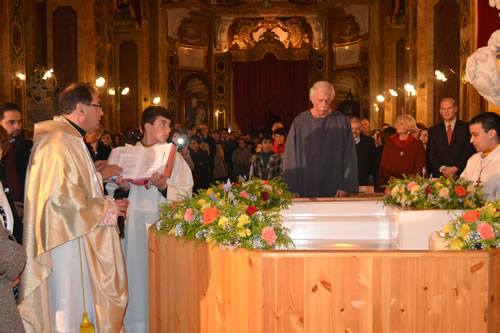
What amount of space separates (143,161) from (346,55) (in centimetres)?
1855

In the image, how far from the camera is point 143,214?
4.01 metres

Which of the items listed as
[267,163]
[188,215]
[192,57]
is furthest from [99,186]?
[192,57]

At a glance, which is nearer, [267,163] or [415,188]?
[415,188]

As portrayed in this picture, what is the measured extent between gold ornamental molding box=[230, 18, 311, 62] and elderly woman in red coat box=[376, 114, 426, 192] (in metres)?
16.7

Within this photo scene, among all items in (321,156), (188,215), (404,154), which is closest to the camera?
(188,215)

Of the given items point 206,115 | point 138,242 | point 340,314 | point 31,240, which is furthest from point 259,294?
point 206,115

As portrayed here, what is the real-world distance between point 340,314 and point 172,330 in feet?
3.62

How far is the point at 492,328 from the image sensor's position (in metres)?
2.51

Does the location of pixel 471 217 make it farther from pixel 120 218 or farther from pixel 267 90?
pixel 267 90

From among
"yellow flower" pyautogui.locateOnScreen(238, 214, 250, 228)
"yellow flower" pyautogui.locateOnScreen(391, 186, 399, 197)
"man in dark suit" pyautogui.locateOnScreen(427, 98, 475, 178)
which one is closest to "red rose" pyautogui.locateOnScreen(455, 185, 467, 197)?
"yellow flower" pyautogui.locateOnScreen(391, 186, 399, 197)

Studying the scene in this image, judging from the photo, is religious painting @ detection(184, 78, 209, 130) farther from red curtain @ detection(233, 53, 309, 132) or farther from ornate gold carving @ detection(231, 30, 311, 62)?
ornate gold carving @ detection(231, 30, 311, 62)

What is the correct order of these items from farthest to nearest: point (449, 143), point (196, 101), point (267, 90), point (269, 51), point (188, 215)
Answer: point (267, 90) → point (269, 51) → point (196, 101) → point (449, 143) → point (188, 215)

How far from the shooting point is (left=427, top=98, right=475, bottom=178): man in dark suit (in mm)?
6141

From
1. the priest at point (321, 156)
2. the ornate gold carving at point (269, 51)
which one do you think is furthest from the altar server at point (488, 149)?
the ornate gold carving at point (269, 51)
